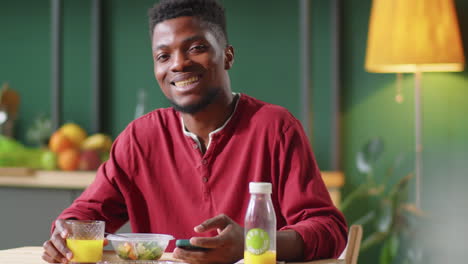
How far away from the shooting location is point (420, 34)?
268 centimetres

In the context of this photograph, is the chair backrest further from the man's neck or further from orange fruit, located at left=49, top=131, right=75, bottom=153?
orange fruit, located at left=49, top=131, right=75, bottom=153

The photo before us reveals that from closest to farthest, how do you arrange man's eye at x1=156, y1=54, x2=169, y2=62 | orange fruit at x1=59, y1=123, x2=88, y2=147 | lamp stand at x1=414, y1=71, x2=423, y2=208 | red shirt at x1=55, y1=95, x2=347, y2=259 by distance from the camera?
red shirt at x1=55, y1=95, x2=347, y2=259 < man's eye at x1=156, y1=54, x2=169, y2=62 < lamp stand at x1=414, y1=71, x2=423, y2=208 < orange fruit at x1=59, y1=123, x2=88, y2=147

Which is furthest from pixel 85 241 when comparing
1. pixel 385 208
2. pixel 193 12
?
pixel 385 208

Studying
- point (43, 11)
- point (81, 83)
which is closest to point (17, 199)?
point (81, 83)

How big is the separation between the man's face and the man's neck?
0.07ft

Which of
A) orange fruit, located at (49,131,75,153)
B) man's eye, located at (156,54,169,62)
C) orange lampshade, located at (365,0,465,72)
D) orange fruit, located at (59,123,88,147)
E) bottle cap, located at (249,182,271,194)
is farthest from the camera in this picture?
Result: orange fruit, located at (59,123,88,147)

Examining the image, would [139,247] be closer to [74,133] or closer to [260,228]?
[260,228]

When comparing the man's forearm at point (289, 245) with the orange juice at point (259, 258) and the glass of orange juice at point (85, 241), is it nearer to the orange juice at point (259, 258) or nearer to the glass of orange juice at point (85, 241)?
the orange juice at point (259, 258)

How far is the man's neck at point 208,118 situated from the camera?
1.65 metres

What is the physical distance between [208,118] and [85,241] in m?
0.45

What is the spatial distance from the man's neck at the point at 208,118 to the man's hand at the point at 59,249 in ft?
1.35

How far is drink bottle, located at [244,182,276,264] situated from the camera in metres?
1.17

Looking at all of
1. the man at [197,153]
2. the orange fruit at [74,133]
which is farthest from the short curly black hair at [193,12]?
the orange fruit at [74,133]

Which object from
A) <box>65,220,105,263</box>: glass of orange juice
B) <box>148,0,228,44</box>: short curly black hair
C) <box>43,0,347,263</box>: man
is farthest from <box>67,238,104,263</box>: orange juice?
<box>148,0,228,44</box>: short curly black hair
